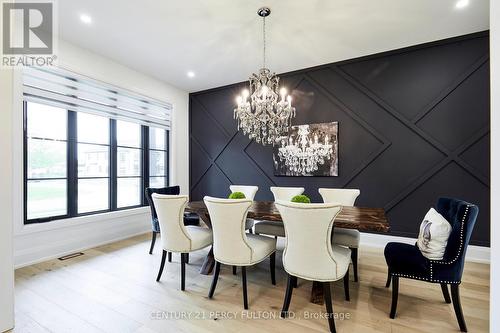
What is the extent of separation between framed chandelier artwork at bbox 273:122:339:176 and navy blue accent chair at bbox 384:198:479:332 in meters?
2.07

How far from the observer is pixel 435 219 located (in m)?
1.92

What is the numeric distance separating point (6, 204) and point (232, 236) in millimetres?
1759

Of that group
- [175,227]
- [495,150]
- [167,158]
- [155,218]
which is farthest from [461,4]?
[167,158]

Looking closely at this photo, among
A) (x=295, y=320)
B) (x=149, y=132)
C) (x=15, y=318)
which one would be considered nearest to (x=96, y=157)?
(x=149, y=132)

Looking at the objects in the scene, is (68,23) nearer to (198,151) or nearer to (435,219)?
(198,151)

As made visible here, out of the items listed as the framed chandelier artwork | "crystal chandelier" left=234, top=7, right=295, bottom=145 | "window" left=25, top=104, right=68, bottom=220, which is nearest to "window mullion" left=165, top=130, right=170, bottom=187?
"window" left=25, top=104, right=68, bottom=220

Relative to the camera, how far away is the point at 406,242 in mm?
3547

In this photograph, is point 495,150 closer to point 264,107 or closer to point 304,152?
point 264,107

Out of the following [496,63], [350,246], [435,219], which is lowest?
[350,246]

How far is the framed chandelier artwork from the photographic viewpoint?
13.2 ft

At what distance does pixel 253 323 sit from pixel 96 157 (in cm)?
355

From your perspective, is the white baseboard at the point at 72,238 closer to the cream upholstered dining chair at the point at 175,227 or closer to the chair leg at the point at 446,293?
the cream upholstered dining chair at the point at 175,227

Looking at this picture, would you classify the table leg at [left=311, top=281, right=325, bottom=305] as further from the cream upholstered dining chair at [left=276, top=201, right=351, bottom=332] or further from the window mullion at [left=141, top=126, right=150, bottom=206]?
the window mullion at [left=141, top=126, right=150, bottom=206]

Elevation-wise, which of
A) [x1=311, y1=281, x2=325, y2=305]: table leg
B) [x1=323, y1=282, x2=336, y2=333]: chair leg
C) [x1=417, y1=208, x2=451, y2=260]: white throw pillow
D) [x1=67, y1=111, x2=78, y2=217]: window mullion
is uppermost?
[x1=67, y1=111, x2=78, y2=217]: window mullion
